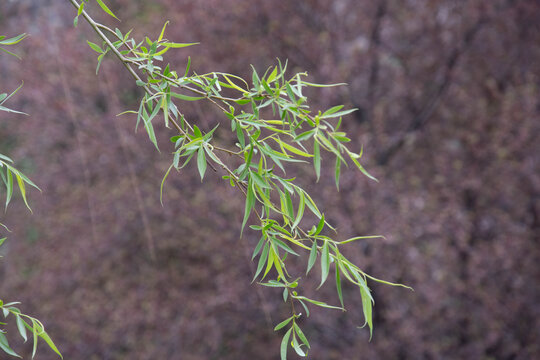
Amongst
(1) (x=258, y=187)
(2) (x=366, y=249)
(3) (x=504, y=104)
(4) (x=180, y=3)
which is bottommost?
(2) (x=366, y=249)

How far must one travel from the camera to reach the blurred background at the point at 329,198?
2.83 metres

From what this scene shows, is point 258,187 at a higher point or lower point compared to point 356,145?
higher

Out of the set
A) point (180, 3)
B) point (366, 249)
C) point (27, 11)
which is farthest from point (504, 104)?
point (27, 11)

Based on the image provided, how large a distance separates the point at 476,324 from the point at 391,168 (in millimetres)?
774

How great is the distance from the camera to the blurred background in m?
2.83

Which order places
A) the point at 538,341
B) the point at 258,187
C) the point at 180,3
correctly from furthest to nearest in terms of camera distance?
1. the point at 180,3
2. the point at 538,341
3. the point at 258,187

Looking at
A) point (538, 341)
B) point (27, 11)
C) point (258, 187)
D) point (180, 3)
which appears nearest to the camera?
point (258, 187)

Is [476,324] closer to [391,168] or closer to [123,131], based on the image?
[391,168]

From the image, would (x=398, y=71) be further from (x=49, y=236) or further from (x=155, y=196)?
(x=49, y=236)

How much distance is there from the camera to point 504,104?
287 centimetres

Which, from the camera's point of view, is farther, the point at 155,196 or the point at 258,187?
the point at 155,196

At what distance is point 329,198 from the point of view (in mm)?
2842

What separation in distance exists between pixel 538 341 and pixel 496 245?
1.44 feet

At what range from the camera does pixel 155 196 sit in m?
3.21
